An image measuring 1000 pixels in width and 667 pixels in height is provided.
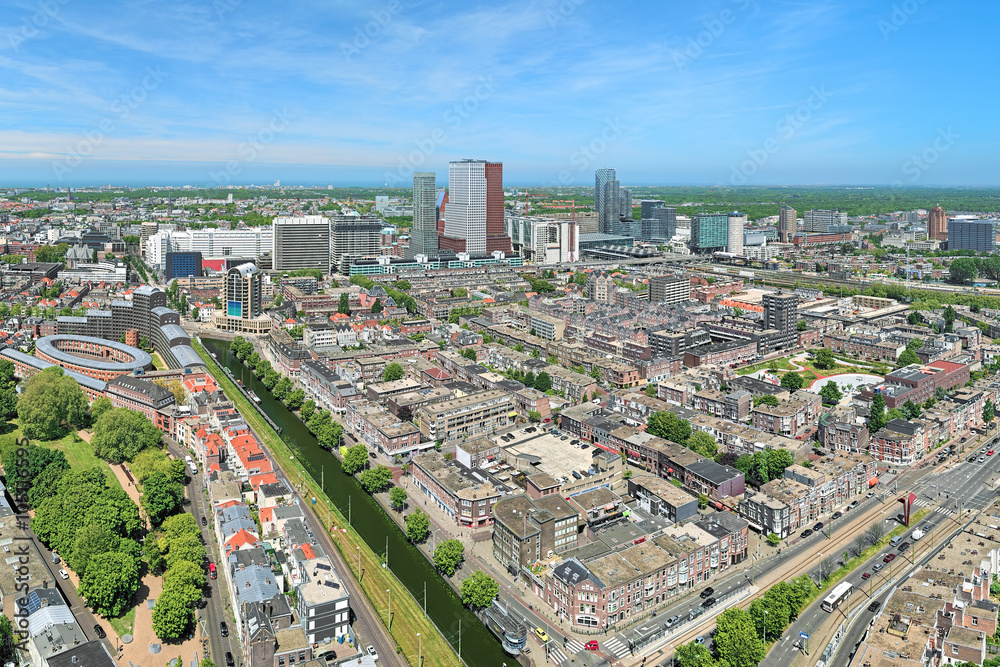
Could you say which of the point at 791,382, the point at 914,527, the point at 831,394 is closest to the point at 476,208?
the point at 791,382

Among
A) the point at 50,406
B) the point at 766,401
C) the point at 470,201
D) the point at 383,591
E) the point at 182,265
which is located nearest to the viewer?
the point at 383,591

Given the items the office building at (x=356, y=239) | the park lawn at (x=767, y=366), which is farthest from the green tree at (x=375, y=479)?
the office building at (x=356, y=239)

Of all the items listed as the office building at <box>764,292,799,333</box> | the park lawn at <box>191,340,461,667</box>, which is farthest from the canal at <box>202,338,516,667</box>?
the office building at <box>764,292,799,333</box>

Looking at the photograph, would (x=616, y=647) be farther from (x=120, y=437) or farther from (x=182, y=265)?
(x=182, y=265)

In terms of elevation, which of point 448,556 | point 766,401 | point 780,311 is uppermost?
point 780,311

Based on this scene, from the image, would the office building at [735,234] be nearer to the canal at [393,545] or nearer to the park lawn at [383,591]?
the canal at [393,545]

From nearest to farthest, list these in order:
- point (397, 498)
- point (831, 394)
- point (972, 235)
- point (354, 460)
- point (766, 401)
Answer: point (397, 498)
point (354, 460)
point (766, 401)
point (831, 394)
point (972, 235)

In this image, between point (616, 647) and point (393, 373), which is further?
point (393, 373)

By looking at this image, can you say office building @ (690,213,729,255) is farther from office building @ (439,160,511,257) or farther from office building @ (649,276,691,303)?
office building @ (649,276,691,303)
